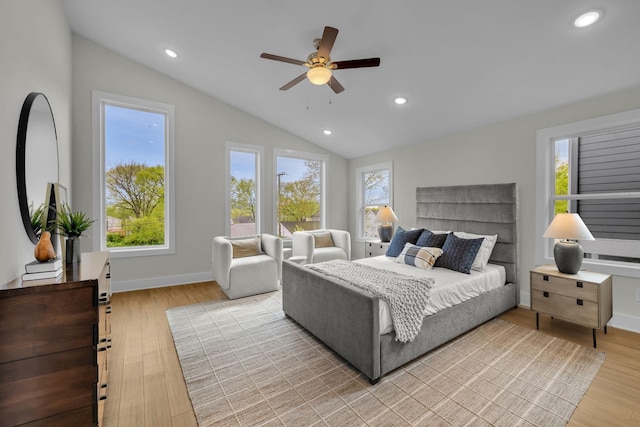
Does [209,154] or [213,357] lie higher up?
[209,154]

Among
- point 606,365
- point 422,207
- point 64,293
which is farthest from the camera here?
point 422,207

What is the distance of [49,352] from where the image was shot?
1.36m

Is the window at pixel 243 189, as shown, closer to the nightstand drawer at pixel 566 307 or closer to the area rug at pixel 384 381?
the area rug at pixel 384 381

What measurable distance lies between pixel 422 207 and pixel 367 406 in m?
3.28

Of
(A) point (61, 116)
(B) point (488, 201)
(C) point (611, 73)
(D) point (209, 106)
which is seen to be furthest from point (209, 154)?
(C) point (611, 73)

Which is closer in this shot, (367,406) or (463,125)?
(367,406)

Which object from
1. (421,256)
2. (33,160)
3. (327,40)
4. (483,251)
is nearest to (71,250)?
(33,160)

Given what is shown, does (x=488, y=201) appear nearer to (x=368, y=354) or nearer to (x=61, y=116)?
(x=368, y=354)

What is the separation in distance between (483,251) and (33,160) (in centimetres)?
428

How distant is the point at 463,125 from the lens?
3.83 m

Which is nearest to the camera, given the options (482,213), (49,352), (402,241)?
(49,352)

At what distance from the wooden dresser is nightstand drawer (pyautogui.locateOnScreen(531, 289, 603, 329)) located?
12.2 ft

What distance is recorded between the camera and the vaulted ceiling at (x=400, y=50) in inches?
88.1

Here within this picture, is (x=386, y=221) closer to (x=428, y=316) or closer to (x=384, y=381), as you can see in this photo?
(x=428, y=316)
